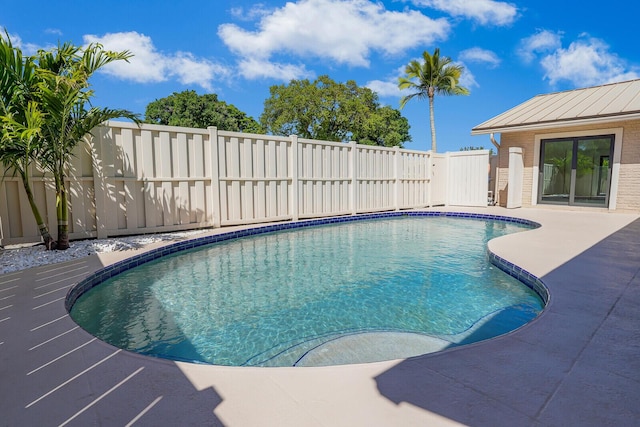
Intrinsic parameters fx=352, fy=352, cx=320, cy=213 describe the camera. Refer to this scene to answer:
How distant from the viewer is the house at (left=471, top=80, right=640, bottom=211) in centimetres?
955

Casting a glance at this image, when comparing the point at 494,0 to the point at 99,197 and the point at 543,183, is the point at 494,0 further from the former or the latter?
the point at 99,197

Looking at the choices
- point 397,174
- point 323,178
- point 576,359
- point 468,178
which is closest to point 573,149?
point 468,178

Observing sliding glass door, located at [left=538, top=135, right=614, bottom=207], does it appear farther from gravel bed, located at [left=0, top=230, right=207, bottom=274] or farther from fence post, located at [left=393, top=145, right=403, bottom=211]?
gravel bed, located at [left=0, top=230, right=207, bottom=274]

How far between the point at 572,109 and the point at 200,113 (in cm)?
2415

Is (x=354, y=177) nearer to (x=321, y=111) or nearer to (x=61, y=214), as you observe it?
(x=61, y=214)

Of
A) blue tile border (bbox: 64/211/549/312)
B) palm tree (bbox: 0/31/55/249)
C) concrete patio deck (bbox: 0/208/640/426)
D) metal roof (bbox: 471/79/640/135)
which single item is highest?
metal roof (bbox: 471/79/640/135)

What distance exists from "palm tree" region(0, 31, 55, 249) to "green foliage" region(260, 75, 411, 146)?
18.8 meters

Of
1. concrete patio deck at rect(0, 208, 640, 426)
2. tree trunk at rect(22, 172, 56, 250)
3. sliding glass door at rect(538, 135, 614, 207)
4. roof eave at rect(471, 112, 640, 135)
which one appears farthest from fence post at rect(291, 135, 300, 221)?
sliding glass door at rect(538, 135, 614, 207)

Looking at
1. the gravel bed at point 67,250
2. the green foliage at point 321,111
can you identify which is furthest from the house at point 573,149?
the green foliage at point 321,111

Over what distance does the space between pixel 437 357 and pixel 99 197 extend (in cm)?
599

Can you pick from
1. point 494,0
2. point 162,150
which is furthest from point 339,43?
point 162,150

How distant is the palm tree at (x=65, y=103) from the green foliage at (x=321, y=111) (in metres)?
18.3

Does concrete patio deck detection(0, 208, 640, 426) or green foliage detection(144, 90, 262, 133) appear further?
green foliage detection(144, 90, 262, 133)

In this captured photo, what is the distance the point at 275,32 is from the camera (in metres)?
22.8
